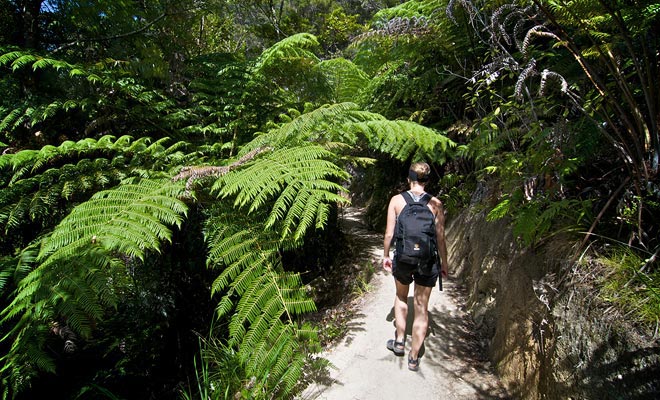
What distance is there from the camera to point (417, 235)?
7.27 ft

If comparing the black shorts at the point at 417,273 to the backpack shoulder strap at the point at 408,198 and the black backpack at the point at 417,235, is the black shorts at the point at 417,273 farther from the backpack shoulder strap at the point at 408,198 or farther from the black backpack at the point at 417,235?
the backpack shoulder strap at the point at 408,198

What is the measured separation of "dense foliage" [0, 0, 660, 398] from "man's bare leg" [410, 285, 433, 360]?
78cm

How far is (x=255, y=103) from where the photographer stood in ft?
11.9

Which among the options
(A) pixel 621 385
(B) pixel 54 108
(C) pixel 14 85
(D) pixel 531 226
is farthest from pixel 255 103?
(A) pixel 621 385

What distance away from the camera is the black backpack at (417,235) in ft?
7.27

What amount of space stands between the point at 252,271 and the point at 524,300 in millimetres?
1777

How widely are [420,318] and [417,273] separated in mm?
361

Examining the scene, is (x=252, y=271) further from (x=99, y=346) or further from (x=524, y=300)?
(x=99, y=346)

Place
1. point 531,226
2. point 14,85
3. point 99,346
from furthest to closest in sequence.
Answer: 1. point 99,346
2. point 14,85
3. point 531,226

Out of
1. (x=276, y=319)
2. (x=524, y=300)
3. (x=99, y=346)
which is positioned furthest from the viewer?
(x=99, y=346)

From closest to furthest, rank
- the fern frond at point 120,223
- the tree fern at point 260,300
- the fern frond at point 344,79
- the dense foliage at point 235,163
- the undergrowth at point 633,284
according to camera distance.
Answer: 1. the undergrowth at point 633,284
2. the fern frond at point 120,223
3. the dense foliage at point 235,163
4. the tree fern at point 260,300
5. the fern frond at point 344,79

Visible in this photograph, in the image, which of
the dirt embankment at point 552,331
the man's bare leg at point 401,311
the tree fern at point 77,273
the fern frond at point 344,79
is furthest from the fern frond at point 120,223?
the fern frond at point 344,79

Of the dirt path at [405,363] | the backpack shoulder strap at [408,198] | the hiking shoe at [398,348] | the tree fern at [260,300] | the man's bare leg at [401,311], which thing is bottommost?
the dirt path at [405,363]

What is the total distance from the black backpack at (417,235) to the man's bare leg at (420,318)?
0.24 m
